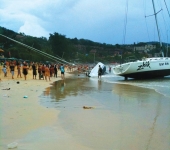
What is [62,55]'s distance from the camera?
363ft

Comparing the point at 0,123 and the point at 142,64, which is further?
the point at 142,64

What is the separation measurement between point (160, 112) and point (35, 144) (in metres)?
5.32

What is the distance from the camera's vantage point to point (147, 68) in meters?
27.0

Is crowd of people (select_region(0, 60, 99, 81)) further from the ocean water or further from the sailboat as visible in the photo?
the ocean water

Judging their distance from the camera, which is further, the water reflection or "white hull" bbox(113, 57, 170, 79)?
"white hull" bbox(113, 57, 170, 79)

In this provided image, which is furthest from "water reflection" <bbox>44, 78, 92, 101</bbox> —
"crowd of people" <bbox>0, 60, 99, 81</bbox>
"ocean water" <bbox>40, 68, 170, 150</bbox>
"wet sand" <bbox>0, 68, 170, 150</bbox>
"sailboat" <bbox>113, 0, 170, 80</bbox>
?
"sailboat" <bbox>113, 0, 170, 80</bbox>

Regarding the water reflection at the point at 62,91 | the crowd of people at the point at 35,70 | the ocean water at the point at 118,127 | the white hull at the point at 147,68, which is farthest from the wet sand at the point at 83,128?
the white hull at the point at 147,68

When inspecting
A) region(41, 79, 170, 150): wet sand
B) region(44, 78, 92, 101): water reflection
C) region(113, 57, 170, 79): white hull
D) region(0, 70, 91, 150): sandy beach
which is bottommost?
region(41, 79, 170, 150): wet sand

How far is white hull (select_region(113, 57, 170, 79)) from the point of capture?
26844 millimetres

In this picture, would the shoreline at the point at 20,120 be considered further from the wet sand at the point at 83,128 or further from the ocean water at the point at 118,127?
the ocean water at the point at 118,127

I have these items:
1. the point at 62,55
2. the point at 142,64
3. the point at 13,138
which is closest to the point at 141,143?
the point at 13,138

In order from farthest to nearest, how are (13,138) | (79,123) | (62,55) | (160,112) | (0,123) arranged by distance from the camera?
(62,55), (160,112), (79,123), (0,123), (13,138)

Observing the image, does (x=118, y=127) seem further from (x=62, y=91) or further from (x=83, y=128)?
(x=62, y=91)

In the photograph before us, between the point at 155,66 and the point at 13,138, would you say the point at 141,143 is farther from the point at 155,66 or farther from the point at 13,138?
the point at 155,66
